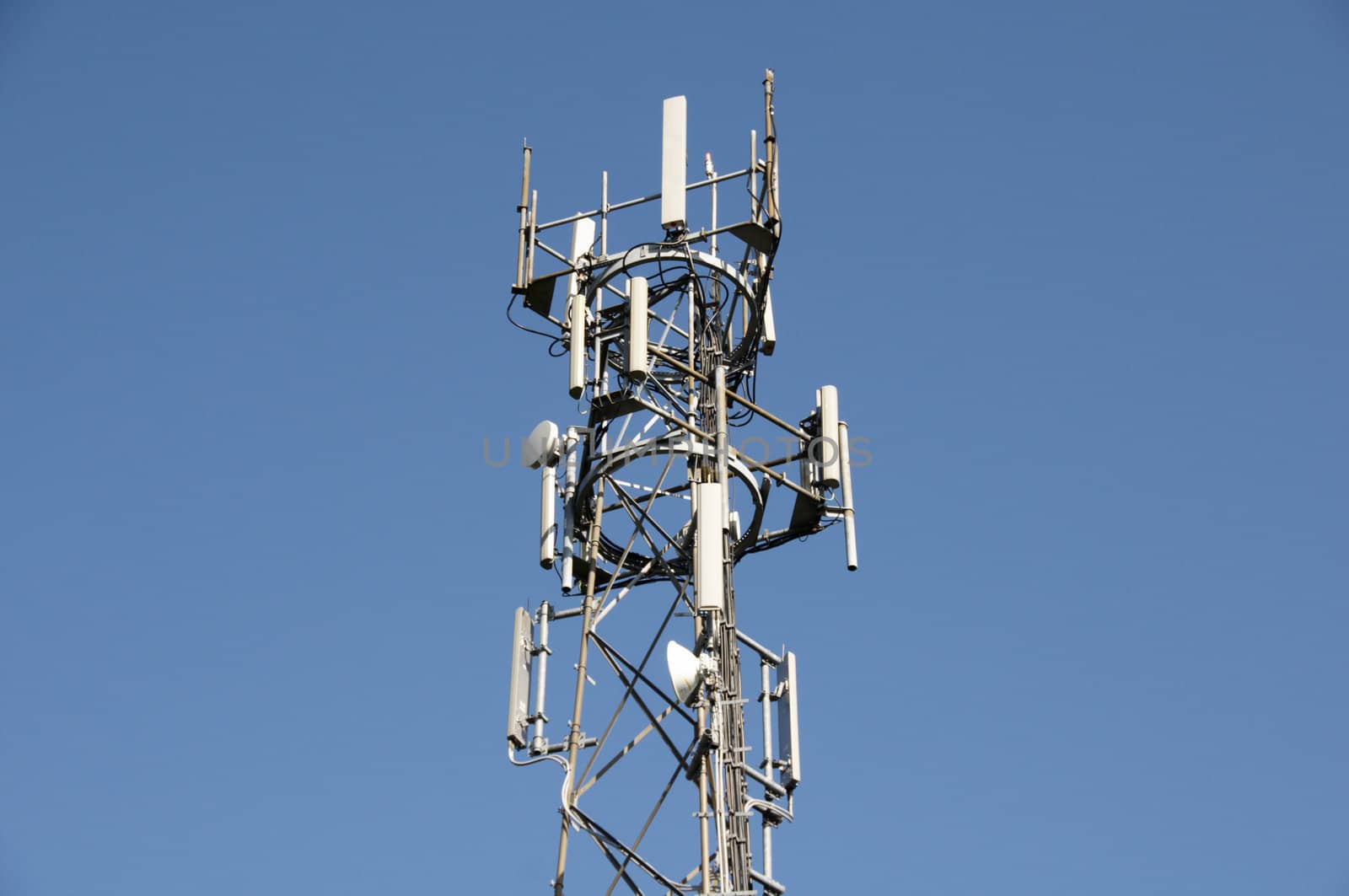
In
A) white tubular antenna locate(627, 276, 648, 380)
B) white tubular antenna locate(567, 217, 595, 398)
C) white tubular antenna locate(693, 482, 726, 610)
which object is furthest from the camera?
white tubular antenna locate(567, 217, 595, 398)

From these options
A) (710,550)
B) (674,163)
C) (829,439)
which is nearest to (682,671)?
(710,550)

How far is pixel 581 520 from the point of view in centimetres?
2355

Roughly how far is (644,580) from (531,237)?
5.07 meters

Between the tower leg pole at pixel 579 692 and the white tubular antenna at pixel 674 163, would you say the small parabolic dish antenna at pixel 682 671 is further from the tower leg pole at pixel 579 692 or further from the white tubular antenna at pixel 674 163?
the white tubular antenna at pixel 674 163

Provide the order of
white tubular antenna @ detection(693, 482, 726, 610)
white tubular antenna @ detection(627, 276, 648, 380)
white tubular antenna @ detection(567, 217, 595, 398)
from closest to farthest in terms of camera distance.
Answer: white tubular antenna @ detection(693, 482, 726, 610), white tubular antenna @ detection(627, 276, 648, 380), white tubular antenna @ detection(567, 217, 595, 398)

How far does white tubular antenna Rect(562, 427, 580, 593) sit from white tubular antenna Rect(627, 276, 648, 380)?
88.8 inches

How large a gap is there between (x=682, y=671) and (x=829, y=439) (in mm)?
4170

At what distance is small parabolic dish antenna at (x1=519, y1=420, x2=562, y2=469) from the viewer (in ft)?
77.5

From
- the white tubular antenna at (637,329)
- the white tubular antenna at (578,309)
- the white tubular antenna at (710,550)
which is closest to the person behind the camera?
the white tubular antenna at (710,550)

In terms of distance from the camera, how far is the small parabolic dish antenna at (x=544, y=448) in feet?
77.5

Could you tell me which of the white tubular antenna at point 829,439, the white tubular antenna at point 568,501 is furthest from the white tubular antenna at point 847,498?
the white tubular antenna at point 568,501

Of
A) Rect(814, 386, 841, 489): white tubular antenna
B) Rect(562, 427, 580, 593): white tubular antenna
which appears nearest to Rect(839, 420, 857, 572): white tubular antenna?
Rect(814, 386, 841, 489): white tubular antenna

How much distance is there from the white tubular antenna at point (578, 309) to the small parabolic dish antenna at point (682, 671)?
11.6 feet

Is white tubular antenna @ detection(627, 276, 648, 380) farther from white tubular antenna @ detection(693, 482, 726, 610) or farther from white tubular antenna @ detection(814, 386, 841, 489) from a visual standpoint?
white tubular antenna @ detection(814, 386, 841, 489)
